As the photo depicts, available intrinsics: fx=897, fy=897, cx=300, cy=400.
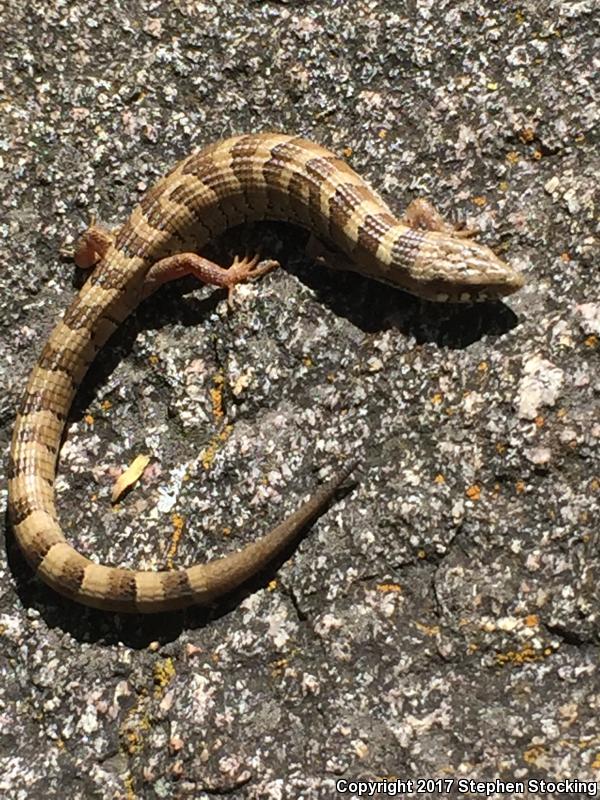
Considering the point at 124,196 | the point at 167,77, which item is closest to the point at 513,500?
the point at 124,196

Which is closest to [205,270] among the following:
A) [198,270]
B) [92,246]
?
[198,270]

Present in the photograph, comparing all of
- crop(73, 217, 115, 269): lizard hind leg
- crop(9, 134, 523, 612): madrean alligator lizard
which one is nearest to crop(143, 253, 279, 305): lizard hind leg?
crop(9, 134, 523, 612): madrean alligator lizard

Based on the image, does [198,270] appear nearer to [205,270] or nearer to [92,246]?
[205,270]

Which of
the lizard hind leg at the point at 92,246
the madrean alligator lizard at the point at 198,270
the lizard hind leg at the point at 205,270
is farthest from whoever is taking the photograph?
the lizard hind leg at the point at 92,246

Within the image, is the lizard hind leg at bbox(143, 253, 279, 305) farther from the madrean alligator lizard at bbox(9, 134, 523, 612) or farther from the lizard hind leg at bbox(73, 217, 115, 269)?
the lizard hind leg at bbox(73, 217, 115, 269)

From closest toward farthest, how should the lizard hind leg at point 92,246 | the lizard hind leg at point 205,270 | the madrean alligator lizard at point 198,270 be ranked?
1. the madrean alligator lizard at point 198,270
2. the lizard hind leg at point 205,270
3. the lizard hind leg at point 92,246

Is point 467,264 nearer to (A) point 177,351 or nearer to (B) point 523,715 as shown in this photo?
(A) point 177,351

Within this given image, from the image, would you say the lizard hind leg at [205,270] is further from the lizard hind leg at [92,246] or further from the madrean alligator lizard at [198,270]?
the lizard hind leg at [92,246]

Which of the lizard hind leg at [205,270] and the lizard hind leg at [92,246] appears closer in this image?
the lizard hind leg at [205,270]

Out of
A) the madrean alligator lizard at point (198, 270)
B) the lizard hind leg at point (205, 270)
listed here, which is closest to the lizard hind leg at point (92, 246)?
the madrean alligator lizard at point (198, 270)
